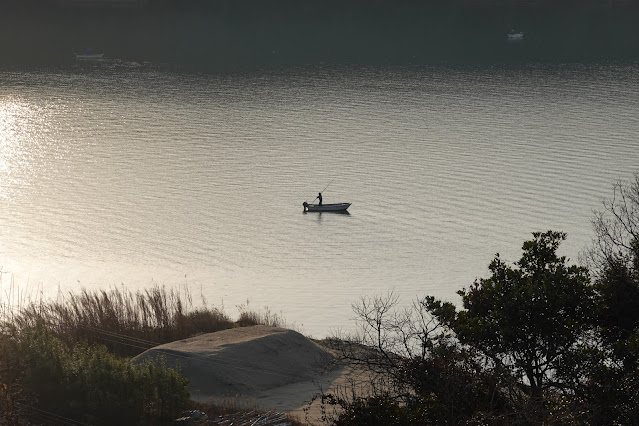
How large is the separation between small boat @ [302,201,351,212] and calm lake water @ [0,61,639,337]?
1.39ft

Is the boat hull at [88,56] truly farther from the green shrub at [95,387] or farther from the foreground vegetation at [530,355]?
the foreground vegetation at [530,355]

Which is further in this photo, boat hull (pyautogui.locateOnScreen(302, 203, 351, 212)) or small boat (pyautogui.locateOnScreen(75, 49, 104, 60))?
small boat (pyautogui.locateOnScreen(75, 49, 104, 60))

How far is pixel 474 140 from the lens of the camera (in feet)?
233

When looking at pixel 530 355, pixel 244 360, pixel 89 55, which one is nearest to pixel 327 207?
pixel 244 360

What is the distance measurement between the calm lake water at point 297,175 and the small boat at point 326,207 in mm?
422

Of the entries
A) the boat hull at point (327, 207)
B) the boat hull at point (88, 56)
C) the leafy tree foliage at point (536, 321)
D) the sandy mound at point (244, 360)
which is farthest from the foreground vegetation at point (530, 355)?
the boat hull at point (88, 56)

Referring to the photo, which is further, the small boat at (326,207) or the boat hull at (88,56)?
the boat hull at (88,56)

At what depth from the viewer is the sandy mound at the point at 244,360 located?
25.9 meters

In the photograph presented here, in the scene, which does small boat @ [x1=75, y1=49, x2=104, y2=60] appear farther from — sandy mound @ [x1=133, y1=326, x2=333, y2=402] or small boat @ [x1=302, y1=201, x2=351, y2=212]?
sandy mound @ [x1=133, y1=326, x2=333, y2=402]

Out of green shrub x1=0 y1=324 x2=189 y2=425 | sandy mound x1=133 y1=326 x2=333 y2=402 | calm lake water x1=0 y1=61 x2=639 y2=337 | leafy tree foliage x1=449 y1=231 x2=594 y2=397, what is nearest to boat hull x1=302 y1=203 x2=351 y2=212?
calm lake water x1=0 y1=61 x2=639 y2=337

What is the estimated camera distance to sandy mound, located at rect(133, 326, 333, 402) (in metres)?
25.9

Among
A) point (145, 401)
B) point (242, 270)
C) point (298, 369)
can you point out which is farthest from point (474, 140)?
point (145, 401)

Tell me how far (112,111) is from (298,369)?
55.9m

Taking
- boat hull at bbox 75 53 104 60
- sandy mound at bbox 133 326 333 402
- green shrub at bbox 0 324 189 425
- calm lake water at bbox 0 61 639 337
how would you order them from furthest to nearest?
boat hull at bbox 75 53 104 60
calm lake water at bbox 0 61 639 337
sandy mound at bbox 133 326 333 402
green shrub at bbox 0 324 189 425
